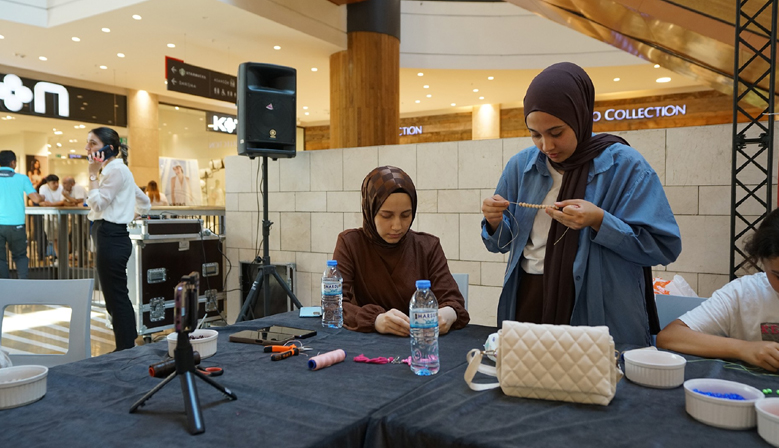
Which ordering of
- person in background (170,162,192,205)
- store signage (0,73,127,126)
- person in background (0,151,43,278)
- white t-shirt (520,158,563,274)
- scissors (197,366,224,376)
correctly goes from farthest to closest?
1. person in background (170,162,192,205)
2. store signage (0,73,127,126)
3. person in background (0,151,43,278)
4. white t-shirt (520,158,563,274)
5. scissors (197,366,224,376)

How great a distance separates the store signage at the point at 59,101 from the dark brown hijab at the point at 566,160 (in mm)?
9517

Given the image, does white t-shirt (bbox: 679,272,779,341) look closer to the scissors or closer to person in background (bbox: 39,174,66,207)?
the scissors

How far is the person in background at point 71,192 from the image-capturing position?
6614 mm

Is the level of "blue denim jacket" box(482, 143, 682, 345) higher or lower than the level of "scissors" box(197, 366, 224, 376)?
higher

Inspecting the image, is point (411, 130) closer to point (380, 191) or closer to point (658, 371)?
point (380, 191)

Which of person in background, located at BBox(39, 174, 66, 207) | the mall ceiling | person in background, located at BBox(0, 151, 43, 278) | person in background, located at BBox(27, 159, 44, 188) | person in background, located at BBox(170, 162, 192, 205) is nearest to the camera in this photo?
person in background, located at BBox(0, 151, 43, 278)

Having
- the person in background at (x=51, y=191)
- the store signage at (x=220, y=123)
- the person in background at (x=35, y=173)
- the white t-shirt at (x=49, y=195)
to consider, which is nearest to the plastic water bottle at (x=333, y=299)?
the person in background at (x=51, y=191)

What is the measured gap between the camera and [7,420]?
40.2 inches

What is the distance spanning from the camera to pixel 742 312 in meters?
1.45

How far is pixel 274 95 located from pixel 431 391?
10.6ft

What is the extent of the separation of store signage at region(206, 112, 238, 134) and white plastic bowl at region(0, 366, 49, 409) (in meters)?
9.20

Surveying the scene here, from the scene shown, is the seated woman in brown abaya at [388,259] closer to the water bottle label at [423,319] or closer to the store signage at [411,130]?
the water bottle label at [423,319]

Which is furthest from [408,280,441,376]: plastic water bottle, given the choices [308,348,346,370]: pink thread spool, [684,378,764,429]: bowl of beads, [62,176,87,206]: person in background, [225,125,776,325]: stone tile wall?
[62,176,87,206]: person in background

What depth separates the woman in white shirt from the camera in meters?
3.50
